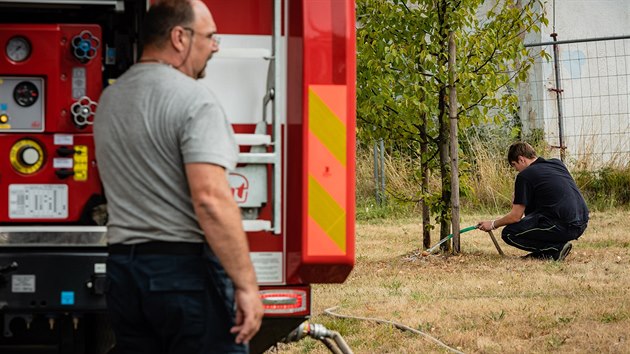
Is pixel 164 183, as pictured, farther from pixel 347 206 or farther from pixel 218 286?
pixel 347 206

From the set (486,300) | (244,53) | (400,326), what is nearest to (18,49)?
(244,53)

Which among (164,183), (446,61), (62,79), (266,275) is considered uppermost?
(446,61)

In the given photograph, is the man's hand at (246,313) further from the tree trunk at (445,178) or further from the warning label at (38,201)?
the tree trunk at (445,178)

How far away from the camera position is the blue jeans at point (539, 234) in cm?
1163

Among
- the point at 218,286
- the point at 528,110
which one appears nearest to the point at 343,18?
the point at 218,286

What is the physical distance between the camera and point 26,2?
464 centimetres

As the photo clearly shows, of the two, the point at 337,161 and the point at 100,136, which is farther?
the point at 337,161

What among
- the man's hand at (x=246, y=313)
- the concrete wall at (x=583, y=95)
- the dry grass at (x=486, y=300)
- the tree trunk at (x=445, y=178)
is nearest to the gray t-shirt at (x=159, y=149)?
the man's hand at (x=246, y=313)

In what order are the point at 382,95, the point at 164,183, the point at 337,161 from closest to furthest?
the point at 164,183 → the point at 337,161 → the point at 382,95

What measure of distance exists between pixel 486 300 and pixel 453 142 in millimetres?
3263

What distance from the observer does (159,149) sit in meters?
3.57

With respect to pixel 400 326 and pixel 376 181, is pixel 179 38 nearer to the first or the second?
pixel 400 326

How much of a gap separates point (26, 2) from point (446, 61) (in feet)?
24.8

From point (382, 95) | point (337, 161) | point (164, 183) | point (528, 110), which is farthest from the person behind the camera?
point (528, 110)
